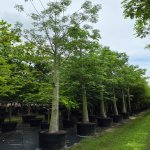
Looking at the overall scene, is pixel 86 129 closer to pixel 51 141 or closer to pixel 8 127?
pixel 51 141

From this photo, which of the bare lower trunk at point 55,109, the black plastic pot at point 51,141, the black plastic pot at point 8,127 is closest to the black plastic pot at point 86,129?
the bare lower trunk at point 55,109

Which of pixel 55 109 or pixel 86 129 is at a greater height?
pixel 55 109

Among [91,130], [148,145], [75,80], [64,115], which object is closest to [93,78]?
[75,80]

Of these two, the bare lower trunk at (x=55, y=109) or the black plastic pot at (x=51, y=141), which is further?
the bare lower trunk at (x=55, y=109)

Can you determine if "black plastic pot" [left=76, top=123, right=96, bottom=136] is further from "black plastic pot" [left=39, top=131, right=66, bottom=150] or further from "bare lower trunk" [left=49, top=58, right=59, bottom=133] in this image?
"black plastic pot" [left=39, top=131, right=66, bottom=150]

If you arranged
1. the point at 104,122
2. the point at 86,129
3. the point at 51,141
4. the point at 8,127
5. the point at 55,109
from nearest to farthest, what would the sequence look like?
the point at 51,141 → the point at 55,109 → the point at 86,129 → the point at 8,127 → the point at 104,122

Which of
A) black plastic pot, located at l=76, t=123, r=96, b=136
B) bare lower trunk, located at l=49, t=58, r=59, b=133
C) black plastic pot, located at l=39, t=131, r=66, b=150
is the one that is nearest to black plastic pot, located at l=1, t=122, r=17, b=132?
black plastic pot, located at l=76, t=123, r=96, b=136

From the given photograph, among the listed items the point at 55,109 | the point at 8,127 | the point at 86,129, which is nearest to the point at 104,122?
the point at 86,129

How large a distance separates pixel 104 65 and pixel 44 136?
23.3 ft

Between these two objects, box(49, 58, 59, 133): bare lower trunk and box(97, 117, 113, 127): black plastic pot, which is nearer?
box(49, 58, 59, 133): bare lower trunk

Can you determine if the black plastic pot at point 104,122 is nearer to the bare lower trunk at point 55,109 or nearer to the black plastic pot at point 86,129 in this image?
the black plastic pot at point 86,129

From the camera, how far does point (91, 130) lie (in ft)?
45.1

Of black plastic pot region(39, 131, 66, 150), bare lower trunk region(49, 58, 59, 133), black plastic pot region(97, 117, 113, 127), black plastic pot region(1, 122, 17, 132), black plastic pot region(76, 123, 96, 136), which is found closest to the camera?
black plastic pot region(39, 131, 66, 150)

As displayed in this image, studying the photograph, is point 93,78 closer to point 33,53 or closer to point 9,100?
point 33,53
